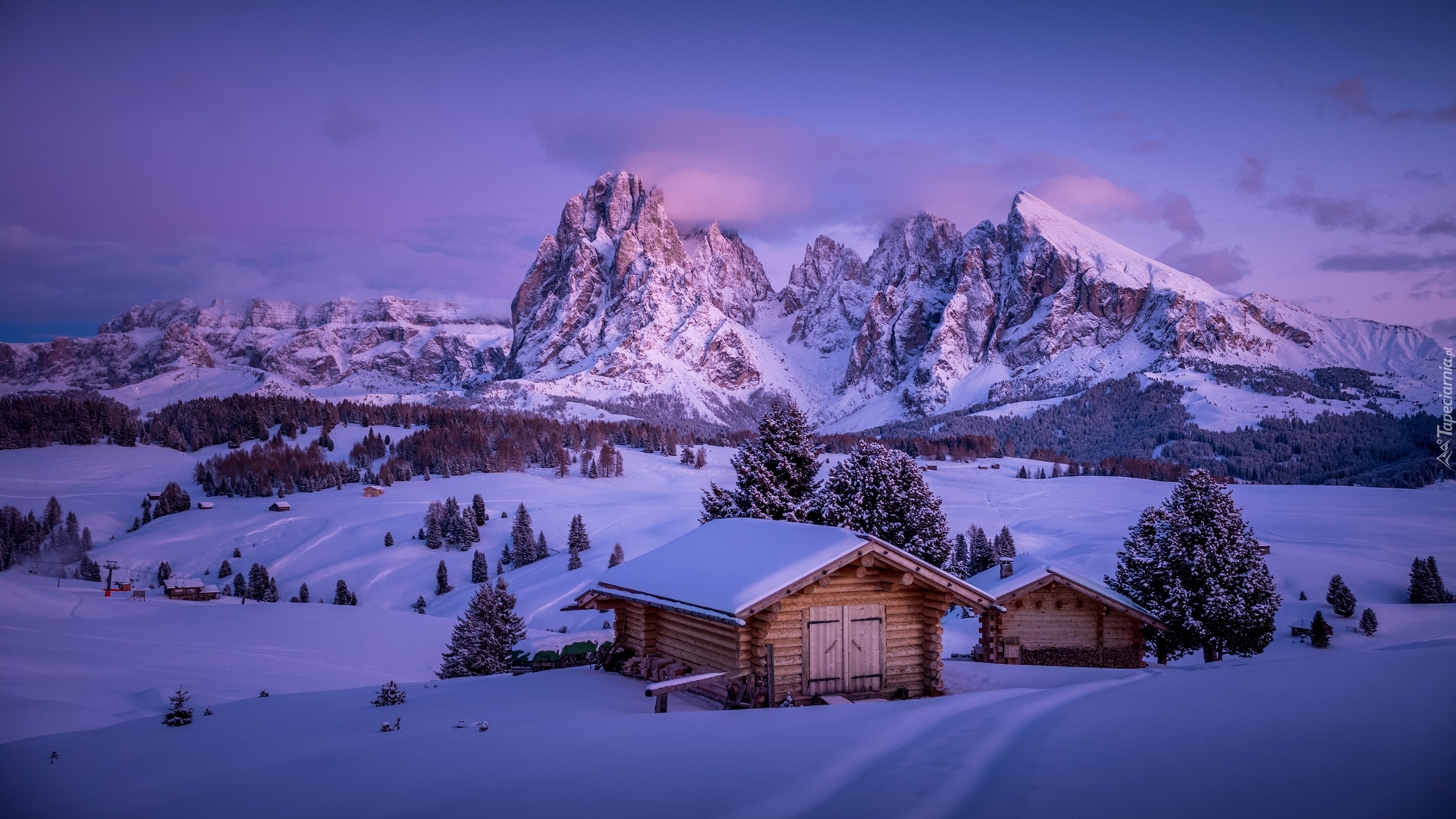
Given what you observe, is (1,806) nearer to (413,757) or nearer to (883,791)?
(413,757)

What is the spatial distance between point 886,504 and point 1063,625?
29.4ft

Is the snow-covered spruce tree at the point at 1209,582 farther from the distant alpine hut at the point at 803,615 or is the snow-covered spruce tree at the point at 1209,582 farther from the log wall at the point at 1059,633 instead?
the distant alpine hut at the point at 803,615

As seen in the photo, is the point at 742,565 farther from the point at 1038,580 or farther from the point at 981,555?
the point at 981,555

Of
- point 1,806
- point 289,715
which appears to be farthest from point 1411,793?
point 289,715

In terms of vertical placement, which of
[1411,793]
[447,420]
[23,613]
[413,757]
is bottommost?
[23,613]

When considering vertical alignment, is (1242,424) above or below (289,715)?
above

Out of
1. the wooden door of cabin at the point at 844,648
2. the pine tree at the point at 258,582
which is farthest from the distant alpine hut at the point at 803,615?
the pine tree at the point at 258,582

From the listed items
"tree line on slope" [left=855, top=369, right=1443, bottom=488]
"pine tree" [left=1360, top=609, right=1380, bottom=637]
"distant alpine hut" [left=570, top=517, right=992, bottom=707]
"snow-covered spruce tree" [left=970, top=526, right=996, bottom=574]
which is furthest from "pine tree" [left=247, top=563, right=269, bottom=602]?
"tree line on slope" [left=855, top=369, right=1443, bottom=488]

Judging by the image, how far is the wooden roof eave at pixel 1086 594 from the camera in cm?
2486

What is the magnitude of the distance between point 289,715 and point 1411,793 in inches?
660

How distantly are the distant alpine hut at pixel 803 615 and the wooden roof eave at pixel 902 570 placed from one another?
0.03 metres

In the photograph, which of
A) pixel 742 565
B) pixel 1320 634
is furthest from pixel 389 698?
pixel 1320 634

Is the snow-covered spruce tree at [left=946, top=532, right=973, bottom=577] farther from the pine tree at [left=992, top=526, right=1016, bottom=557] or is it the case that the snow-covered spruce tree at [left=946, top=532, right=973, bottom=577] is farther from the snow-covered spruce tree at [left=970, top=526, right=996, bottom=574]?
the pine tree at [left=992, top=526, right=1016, bottom=557]

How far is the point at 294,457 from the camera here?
12962cm
